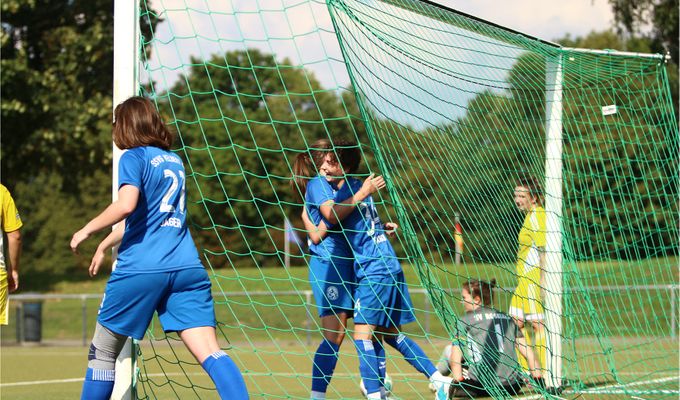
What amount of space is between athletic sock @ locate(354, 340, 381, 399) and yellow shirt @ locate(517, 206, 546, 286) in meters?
1.65

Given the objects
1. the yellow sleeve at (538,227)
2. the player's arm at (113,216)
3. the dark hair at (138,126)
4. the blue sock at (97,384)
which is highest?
the dark hair at (138,126)

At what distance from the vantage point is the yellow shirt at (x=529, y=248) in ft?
24.8

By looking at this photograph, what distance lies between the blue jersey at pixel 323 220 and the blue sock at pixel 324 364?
62 cm

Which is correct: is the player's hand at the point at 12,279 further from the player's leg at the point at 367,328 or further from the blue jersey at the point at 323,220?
the player's leg at the point at 367,328

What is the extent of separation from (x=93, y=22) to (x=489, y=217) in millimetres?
17756

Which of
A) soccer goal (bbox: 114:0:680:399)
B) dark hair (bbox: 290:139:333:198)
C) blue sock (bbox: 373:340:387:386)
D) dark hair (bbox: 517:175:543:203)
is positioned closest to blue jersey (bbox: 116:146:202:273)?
soccer goal (bbox: 114:0:680:399)

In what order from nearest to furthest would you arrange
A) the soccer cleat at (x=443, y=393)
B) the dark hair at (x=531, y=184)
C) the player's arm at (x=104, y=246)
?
1. the player's arm at (x=104, y=246)
2. the soccer cleat at (x=443, y=393)
3. the dark hair at (x=531, y=184)

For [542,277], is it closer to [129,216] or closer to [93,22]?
[129,216]

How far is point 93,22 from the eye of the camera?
2294 centimetres

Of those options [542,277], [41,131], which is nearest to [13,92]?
[41,131]

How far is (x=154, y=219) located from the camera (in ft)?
15.5

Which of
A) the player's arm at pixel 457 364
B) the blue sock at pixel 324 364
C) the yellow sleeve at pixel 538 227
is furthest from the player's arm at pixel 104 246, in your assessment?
the yellow sleeve at pixel 538 227

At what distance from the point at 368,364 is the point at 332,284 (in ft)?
2.01

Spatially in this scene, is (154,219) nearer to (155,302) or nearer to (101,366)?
(155,302)
